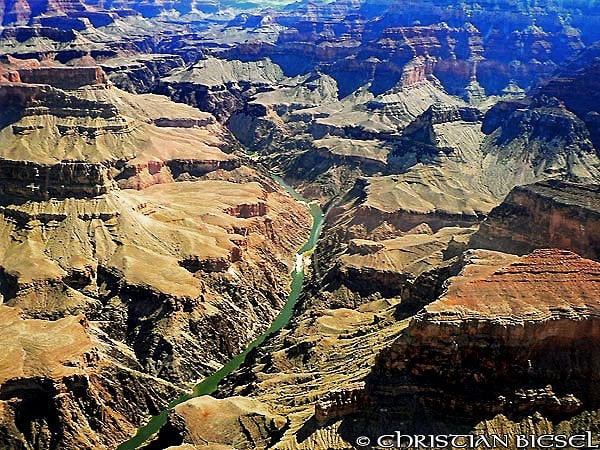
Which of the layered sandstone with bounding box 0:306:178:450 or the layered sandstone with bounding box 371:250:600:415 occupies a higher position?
the layered sandstone with bounding box 371:250:600:415

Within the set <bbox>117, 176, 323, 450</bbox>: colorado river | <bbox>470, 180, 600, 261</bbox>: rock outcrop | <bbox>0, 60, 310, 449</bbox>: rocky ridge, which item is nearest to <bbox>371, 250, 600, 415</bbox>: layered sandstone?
<bbox>470, 180, 600, 261</bbox>: rock outcrop

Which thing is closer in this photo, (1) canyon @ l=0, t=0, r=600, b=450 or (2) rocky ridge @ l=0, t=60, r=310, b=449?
(1) canyon @ l=0, t=0, r=600, b=450

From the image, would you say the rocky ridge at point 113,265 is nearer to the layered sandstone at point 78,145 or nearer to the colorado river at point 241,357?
the layered sandstone at point 78,145

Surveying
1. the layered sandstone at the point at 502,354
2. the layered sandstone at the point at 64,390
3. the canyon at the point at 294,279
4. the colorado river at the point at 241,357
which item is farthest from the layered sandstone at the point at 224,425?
the layered sandstone at the point at 502,354

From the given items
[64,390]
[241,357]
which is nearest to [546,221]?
[241,357]

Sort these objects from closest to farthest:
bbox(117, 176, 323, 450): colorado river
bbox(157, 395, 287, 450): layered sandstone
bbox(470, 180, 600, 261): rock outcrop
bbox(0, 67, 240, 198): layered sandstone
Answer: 1. bbox(157, 395, 287, 450): layered sandstone
2. bbox(117, 176, 323, 450): colorado river
3. bbox(470, 180, 600, 261): rock outcrop
4. bbox(0, 67, 240, 198): layered sandstone

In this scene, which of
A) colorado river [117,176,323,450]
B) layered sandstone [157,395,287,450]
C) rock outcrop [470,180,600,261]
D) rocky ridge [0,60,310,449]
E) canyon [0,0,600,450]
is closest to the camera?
canyon [0,0,600,450]

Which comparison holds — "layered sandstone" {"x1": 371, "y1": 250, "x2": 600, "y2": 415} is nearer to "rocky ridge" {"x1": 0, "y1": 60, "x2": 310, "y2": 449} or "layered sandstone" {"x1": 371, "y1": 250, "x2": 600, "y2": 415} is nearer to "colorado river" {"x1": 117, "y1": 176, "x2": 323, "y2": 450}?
"colorado river" {"x1": 117, "y1": 176, "x2": 323, "y2": 450}

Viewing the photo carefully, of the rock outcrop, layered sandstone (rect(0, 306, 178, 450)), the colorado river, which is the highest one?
the rock outcrop
